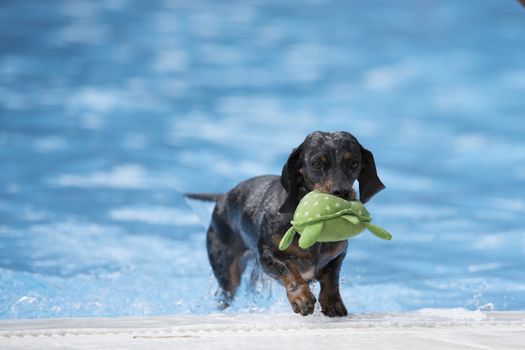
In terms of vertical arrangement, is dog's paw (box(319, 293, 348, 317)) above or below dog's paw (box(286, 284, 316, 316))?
below

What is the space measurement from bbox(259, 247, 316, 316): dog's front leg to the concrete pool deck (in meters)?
0.05

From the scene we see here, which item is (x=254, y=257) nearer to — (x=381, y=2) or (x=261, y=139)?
(x=261, y=139)

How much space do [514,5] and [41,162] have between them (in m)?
6.31

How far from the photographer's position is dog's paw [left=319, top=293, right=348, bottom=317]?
334 centimetres

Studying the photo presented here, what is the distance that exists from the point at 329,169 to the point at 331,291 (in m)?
0.54

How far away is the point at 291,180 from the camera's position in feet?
11.2

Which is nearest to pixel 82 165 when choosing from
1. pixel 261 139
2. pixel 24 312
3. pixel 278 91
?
pixel 261 139

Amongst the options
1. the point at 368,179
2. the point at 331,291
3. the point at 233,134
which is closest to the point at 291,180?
the point at 368,179

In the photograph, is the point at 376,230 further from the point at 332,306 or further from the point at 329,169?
the point at 332,306

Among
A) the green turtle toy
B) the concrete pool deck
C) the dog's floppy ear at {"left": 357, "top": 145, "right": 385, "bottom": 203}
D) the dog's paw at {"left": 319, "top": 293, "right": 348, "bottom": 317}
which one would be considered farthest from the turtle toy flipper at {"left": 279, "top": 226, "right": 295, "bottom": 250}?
the dog's floppy ear at {"left": 357, "top": 145, "right": 385, "bottom": 203}

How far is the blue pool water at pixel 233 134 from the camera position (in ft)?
19.5

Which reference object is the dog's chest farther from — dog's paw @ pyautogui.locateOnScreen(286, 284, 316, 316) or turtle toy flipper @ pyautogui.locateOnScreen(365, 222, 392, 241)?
turtle toy flipper @ pyautogui.locateOnScreen(365, 222, 392, 241)

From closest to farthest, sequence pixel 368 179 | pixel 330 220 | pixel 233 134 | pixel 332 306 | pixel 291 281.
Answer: pixel 330 220 < pixel 291 281 < pixel 332 306 < pixel 368 179 < pixel 233 134

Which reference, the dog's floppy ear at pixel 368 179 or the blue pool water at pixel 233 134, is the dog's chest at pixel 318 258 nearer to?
the dog's floppy ear at pixel 368 179
